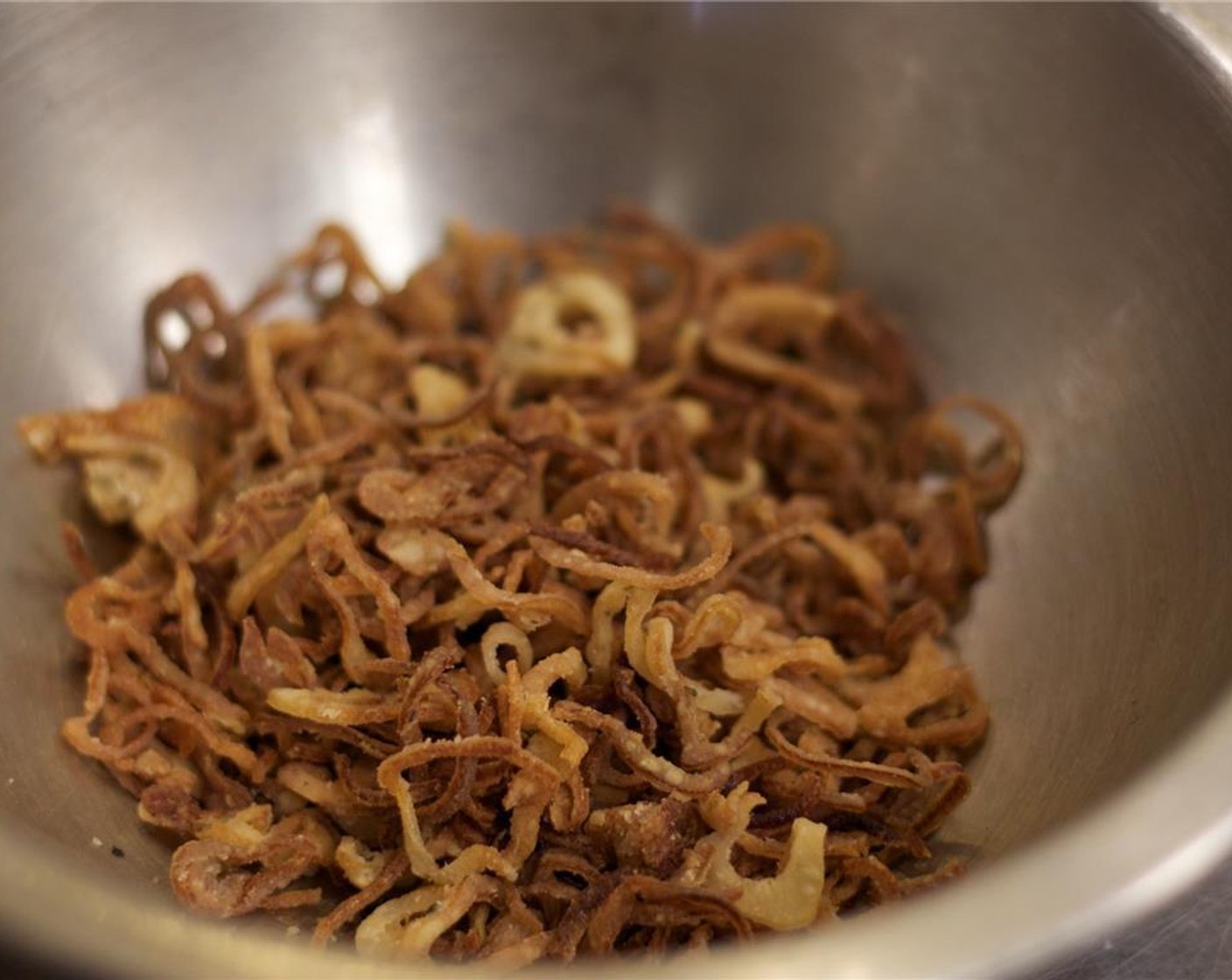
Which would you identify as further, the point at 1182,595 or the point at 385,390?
the point at 385,390

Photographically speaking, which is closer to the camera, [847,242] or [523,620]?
[523,620]

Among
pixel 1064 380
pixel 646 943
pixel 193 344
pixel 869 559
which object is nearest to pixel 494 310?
pixel 193 344

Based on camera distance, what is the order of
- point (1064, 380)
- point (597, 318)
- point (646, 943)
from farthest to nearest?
point (597, 318) → point (1064, 380) → point (646, 943)

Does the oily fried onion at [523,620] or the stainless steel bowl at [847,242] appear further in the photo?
the oily fried onion at [523,620]

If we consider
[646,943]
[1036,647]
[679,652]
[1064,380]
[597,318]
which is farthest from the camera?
[597,318]

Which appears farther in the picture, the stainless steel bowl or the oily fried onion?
the oily fried onion

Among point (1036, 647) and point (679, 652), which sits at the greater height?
point (1036, 647)

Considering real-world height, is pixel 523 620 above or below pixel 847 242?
below

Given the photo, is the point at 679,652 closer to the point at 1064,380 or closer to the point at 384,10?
the point at 1064,380
